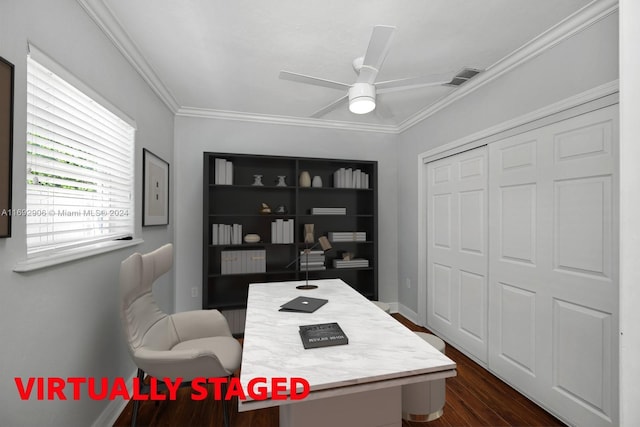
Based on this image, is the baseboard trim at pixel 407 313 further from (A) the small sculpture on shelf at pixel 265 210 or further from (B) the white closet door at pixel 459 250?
(A) the small sculpture on shelf at pixel 265 210

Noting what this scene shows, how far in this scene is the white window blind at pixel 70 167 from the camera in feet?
4.15

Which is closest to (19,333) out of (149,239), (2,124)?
(2,124)

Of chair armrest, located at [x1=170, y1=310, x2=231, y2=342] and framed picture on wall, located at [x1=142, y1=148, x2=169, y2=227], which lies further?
framed picture on wall, located at [x1=142, y1=148, x2=169, y2=227]

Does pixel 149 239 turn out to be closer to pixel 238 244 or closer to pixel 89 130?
pixel 238 244

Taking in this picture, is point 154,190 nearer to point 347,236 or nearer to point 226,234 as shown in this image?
point 226,234

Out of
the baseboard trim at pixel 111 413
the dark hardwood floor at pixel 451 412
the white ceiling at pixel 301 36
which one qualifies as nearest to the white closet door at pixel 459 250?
the dark hardwood floor at pixel 451 412

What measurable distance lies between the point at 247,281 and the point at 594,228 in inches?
121

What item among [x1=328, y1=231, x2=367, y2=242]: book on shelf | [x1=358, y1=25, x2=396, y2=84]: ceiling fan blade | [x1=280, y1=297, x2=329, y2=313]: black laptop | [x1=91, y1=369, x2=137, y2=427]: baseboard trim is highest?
[x1=358, y1=25, x2=396, y2=84]: ceiling fan blade

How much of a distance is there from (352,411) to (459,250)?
2.13 meters

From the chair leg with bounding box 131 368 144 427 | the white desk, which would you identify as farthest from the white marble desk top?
the chair leg with bounding box 131 368 144 427

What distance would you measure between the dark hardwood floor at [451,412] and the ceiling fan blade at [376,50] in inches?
83.3

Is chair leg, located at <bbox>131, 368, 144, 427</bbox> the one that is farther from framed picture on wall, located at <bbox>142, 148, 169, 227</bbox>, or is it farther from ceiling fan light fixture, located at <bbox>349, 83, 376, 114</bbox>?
ceiling fan light fixture, located at <bbox>349, 83, 376, 114</bbox>

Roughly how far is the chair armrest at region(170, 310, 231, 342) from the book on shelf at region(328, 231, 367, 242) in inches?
67.2

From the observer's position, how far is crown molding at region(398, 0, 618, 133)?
1.63 meters
